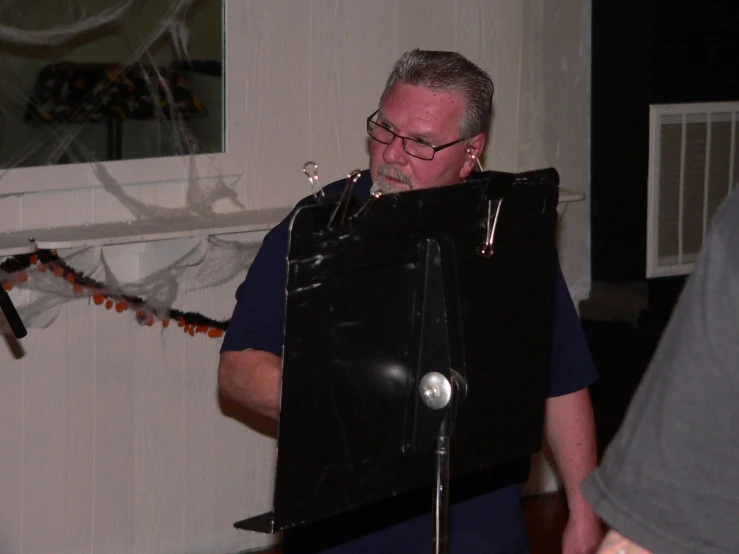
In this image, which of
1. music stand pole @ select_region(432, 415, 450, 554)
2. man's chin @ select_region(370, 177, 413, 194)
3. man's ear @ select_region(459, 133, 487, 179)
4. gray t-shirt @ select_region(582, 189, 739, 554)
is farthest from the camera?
man's ear @ select_region(459, 133, 487, 179)

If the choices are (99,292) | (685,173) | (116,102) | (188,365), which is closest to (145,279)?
(99,292)

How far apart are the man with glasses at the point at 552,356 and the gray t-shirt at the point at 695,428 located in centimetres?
90

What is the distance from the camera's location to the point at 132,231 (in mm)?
2658

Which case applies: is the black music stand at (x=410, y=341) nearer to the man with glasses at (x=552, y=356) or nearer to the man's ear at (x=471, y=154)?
the man with glasses at (x=552, y=356)

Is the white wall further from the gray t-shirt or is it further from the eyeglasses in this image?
the gray t-shirt

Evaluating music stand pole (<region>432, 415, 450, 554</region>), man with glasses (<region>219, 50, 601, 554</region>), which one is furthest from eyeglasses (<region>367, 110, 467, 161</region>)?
music stand pole (<region>432, 415, 450, 554</region>)

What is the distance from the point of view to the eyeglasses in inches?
74.6

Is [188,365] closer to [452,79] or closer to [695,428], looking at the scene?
[452,79]

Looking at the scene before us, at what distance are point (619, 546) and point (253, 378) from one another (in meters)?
0.91

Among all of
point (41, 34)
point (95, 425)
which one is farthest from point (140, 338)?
point (41, 34)

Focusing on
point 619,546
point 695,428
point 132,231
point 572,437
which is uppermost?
point 132,231

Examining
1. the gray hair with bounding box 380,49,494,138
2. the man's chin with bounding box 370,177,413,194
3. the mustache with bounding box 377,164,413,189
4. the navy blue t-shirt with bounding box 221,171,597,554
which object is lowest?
the navy blue t-shirt with bounding box 221,171,597,554

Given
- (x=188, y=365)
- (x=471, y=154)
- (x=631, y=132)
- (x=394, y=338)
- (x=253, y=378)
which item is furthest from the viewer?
(x=631, y=132)

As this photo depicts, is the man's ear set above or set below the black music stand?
above
